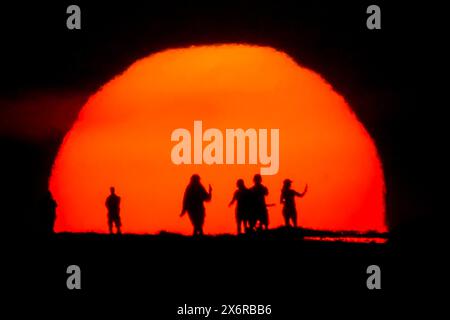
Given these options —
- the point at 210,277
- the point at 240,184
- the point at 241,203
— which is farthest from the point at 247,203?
the point at 210,277

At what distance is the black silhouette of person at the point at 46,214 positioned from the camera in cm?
1040

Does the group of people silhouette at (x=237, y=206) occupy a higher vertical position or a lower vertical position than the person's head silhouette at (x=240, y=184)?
lower

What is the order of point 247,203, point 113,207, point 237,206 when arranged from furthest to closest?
point 237,206, point 247,203, point 113,207

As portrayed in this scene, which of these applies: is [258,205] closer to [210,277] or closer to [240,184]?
[240,184]

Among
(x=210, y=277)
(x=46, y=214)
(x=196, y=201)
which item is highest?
(x=196, y=201)

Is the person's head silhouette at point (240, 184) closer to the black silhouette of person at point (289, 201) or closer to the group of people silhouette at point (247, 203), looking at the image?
the group of people silhouette at point (247, 203)

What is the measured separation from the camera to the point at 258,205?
415 inches

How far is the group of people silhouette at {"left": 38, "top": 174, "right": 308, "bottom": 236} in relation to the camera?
10250 mm

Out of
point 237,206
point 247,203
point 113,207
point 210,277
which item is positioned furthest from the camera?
point 237,206

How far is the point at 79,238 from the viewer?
1021 cm

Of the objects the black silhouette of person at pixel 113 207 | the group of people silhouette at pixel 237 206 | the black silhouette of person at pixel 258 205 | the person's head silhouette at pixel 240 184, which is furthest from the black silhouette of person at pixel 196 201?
the black silhouette of person at pixel 113 207

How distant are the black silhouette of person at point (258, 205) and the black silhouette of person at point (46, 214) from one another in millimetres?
1690

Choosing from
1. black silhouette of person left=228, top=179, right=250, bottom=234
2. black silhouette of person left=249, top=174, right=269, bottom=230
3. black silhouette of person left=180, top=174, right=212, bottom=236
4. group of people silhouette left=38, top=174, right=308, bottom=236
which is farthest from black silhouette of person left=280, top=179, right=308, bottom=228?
black silhouette of person left=180, top=174, right=212, bottom=236

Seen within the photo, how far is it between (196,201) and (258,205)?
0.53 metres
